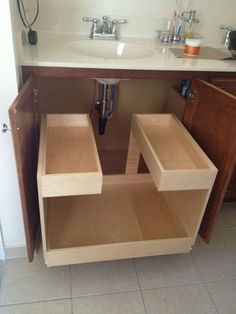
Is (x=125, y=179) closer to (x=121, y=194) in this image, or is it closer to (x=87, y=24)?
(x=121, y=194)

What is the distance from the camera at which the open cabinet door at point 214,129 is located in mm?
Answer: 1131

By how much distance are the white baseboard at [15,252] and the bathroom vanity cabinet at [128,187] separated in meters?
0.18

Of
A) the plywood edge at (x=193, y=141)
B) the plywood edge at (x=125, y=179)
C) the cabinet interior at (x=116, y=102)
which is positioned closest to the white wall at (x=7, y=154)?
the plywood edge at (x=125, y=179)

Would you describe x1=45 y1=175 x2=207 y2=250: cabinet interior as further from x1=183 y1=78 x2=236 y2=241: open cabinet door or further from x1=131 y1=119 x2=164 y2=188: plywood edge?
x1=131 y1=119 x2=164 y2=188: plywood edge

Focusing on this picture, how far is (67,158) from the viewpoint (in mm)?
1199

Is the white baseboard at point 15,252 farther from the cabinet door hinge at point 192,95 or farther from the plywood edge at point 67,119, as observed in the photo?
the cabinet door hinge at point 192,95

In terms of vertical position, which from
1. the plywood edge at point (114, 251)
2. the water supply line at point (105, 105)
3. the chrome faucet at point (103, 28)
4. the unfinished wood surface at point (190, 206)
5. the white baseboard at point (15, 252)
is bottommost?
the white baseboard at point (15, 252)

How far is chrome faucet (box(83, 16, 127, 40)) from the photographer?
5.01ft

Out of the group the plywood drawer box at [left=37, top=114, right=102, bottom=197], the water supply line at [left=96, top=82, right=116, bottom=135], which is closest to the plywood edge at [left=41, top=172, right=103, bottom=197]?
the plywood drawer box at [left=37, top=114, right=102, bottom=197]

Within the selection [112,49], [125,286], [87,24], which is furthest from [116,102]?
[125,286]

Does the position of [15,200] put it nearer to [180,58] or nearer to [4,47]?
[4,47]

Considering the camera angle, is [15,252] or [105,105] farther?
[105,105]

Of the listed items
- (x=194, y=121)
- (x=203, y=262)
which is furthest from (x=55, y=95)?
(x=203, y=262)

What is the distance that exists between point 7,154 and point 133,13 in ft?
3.52
